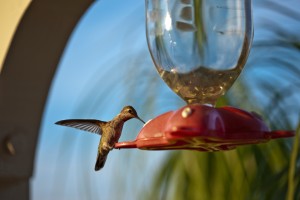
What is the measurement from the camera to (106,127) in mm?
1559

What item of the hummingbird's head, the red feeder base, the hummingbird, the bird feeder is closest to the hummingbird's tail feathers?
the hummingbird

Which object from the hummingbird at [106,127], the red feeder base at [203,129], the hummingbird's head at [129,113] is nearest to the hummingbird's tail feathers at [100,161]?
the hummingbird at [106,127]

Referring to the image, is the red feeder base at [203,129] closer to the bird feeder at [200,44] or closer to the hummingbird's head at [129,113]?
the bird feeder at [200,44]

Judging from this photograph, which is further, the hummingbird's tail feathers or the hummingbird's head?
the hummingbird's tail feathers

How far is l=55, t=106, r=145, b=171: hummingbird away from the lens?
1448 millimetres

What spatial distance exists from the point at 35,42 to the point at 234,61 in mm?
1219

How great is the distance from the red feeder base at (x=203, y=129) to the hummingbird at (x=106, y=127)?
282 millimetres

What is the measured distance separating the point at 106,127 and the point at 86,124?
116mm

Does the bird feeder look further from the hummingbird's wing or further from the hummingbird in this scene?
the hummingbird's wing

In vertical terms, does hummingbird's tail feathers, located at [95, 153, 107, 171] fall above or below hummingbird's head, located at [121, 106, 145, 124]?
below

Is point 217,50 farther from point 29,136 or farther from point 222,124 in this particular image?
point 29,136

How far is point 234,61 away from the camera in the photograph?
53.0 inches

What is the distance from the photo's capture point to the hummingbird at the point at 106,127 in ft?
4.75

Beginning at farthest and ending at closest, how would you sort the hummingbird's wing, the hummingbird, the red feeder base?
the hummingbird's wing < the hummingbird < the red feeder base
